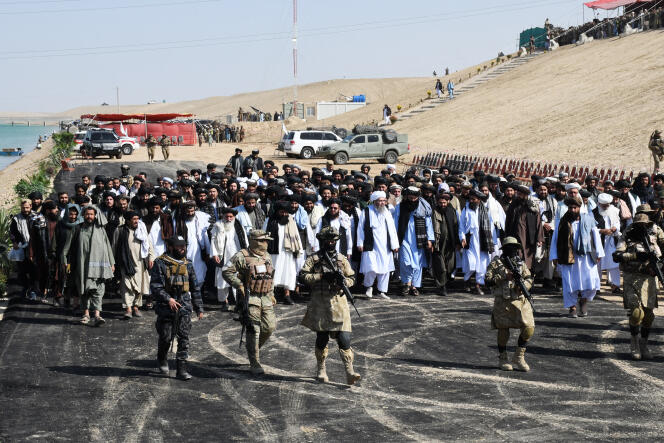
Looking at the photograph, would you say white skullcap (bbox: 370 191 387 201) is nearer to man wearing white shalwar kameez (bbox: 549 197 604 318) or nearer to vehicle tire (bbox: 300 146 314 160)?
man wearing white shalwar kameez (bbox: 549 197 604 318)

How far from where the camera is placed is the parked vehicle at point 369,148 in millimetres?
38469

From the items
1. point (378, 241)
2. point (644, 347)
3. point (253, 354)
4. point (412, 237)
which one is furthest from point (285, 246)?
point (644, 347)

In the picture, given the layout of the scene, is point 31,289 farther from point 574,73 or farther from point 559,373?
point 574,73

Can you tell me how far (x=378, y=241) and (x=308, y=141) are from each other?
2874 centimetres

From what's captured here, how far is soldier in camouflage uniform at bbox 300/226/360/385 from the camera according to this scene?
8.32 meters

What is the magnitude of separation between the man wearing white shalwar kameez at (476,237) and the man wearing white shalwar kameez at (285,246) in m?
2.79

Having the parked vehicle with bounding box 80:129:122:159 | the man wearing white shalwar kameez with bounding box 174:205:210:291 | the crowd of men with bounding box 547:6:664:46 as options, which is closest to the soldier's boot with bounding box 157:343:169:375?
the man wearing white shalwar kameez with bounding box 174:205:210:291

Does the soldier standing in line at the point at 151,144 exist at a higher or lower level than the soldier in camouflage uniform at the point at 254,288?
higher

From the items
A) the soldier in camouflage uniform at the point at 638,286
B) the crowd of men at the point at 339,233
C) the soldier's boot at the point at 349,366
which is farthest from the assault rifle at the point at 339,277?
the soldier in camouflage uniform at the point at 638,286

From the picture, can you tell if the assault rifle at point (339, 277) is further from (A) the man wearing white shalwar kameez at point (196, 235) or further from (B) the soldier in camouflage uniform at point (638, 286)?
(A) the man wearing white shalwar kameez at point (196, 235)

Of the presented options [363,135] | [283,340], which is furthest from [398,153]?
[283,340]

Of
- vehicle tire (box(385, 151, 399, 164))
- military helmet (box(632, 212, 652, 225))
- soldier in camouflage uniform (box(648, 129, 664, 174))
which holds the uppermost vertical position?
vehicle tire (box(385, 151, 399, 164))

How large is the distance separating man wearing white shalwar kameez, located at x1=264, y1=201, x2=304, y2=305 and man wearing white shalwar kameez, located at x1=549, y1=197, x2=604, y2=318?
12.6 feet

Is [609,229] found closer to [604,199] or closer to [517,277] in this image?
[604,199]
